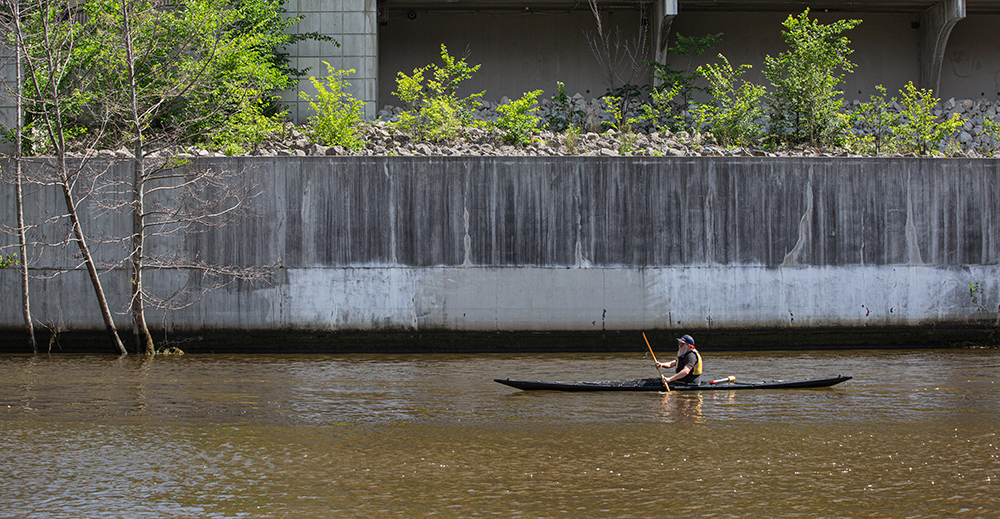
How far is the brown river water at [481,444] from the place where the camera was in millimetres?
7023

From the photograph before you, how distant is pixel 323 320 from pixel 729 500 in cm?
1072

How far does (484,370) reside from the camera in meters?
14.2

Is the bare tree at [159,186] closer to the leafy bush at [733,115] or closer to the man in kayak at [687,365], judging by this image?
the man in kayak at [687,365]

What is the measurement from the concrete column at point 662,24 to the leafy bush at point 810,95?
297cm

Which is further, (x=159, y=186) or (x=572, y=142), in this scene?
(x=572, y=142)

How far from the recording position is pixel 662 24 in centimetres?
2194

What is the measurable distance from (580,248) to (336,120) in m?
6.60

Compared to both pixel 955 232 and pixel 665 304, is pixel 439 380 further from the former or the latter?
pixel 955 232

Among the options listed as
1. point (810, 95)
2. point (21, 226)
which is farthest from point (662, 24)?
point (21, 226)

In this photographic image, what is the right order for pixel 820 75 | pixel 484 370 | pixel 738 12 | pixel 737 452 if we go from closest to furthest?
pixel 737 452 → pixel 484 370 → pixel 820 75 → pixel 738 12

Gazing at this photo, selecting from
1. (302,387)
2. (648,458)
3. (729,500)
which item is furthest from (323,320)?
(729,500)

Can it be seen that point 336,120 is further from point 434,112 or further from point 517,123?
point 517,123

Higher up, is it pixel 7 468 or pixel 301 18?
pixel 301 18

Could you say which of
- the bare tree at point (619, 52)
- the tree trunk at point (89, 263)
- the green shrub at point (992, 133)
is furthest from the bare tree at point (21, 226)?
the green shrub at point (992, 133)
